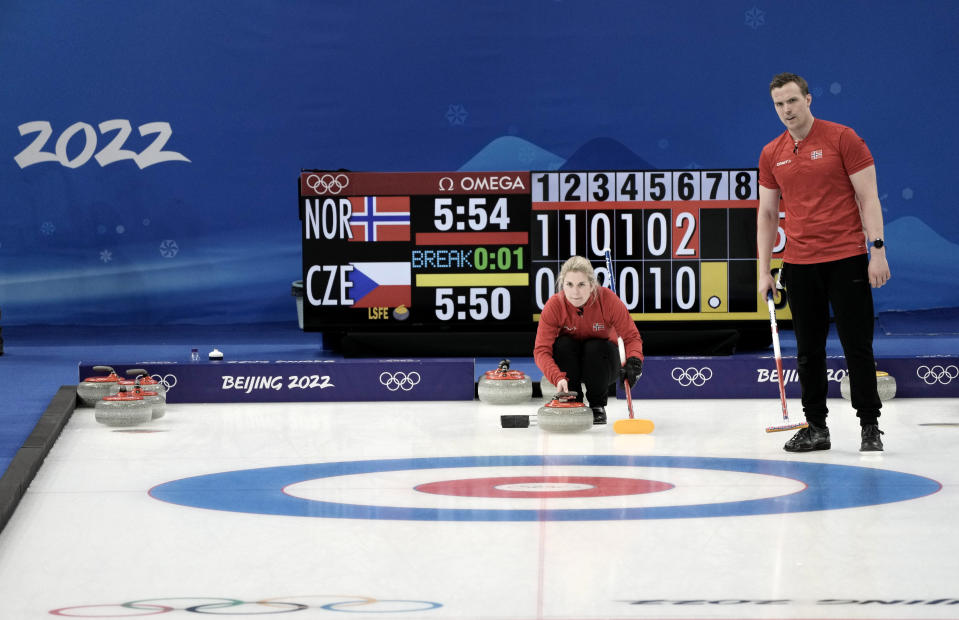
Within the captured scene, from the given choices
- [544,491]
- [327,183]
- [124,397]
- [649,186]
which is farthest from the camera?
[327,183]

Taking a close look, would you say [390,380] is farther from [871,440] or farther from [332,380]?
[871,440]

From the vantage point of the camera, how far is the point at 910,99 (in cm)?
1278

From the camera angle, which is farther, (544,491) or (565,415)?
(565,415)

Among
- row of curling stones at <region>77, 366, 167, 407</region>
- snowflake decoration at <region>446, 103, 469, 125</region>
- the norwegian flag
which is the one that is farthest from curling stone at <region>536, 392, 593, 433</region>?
snowflake decoration at <region>446, 103, 469, 125</region>

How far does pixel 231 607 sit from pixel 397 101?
10.6 meters

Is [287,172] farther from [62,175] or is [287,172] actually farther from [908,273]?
[908,273]

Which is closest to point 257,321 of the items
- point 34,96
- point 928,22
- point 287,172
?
point 287,172

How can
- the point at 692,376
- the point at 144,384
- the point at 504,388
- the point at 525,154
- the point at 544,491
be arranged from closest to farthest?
the point at 544,491
the point at 144,384
the point at 504,388
the point at 692,376
the point at 525,154

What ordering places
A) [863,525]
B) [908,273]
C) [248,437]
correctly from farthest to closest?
[908,273]
[248,437]
[863,525]

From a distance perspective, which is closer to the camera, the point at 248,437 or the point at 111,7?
the point at 248,437

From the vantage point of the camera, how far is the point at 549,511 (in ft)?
11.8

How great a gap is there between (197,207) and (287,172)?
109cm

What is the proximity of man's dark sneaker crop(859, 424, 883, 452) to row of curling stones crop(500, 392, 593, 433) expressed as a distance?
1235 mm

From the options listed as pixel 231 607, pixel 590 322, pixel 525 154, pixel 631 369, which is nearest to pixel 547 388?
pixel 590 322
